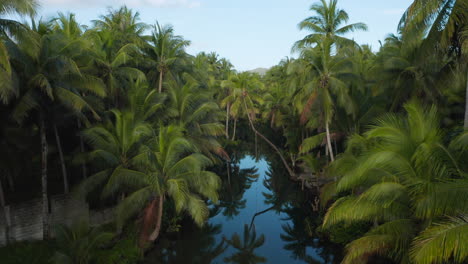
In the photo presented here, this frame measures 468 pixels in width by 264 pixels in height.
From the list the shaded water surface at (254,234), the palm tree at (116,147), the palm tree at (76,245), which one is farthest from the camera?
the shaded water surface at (254,234)

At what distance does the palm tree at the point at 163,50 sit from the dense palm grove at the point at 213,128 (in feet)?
0.34

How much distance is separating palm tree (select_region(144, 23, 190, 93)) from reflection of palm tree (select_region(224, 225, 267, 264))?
11604 mm

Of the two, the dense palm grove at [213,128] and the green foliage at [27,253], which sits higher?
the dense palm grove at [213,128]

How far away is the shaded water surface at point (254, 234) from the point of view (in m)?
14.4

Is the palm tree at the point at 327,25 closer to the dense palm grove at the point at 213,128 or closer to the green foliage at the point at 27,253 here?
the dense palm grove at the point at 213,128

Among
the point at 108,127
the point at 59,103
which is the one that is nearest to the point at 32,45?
the point at 59,103

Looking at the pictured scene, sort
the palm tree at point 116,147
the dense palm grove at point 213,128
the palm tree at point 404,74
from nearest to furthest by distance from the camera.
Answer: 1. the dense palm grove at point 213,128
2. the palm tree at point 116,147
3. the palm tree at point 404,74

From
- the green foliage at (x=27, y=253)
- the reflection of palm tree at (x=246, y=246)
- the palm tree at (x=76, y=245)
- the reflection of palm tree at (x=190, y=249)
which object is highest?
the palm tree at (x=76, y=245)

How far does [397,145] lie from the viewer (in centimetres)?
787

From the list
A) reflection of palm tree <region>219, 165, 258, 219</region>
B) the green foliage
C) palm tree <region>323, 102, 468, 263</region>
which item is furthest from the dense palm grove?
reflection of palm tree <region>219, 165, 258, 219</region>

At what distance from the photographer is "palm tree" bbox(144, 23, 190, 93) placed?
74.0 feet

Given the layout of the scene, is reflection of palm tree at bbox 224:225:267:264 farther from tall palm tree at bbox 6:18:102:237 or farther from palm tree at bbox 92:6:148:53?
palm tree at bbox 92:6:148:53

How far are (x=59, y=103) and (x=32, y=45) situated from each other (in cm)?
327

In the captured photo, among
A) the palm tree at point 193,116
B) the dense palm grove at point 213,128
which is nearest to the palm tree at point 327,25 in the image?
the dense palm grove at point 213,128
